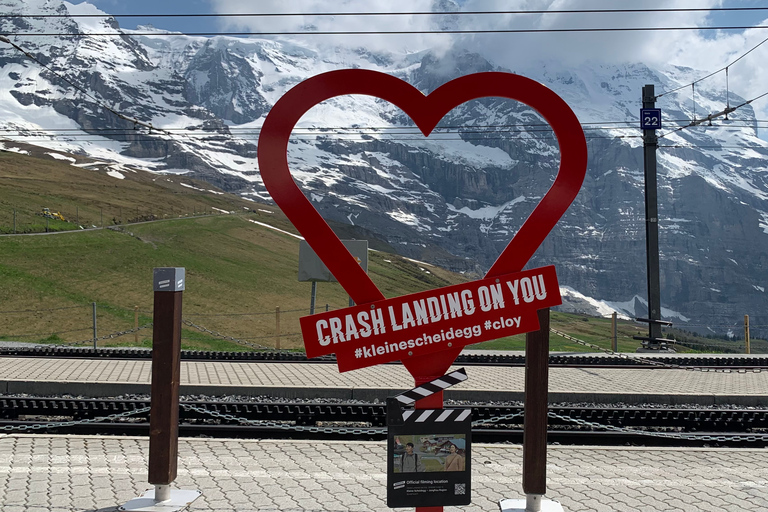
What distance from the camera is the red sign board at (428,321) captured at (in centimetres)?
535

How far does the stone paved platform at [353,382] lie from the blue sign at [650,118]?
8.56 metres

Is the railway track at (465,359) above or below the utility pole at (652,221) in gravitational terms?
below

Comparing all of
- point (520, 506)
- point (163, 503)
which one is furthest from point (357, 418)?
point (520, 506)

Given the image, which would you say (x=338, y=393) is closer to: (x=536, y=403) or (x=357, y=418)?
(x=357, y=418)

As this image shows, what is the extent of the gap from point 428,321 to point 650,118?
17.4m

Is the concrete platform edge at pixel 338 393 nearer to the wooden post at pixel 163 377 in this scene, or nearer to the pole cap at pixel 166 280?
the wooden post at pixel 163 377

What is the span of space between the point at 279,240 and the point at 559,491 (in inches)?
2562

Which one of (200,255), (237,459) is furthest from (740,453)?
(200,255)

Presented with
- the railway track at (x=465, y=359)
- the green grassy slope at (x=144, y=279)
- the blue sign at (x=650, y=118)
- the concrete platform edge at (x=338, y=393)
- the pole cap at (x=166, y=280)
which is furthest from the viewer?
the green grassy slope at (x=144, y=279)

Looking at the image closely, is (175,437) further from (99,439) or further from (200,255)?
(200,255)

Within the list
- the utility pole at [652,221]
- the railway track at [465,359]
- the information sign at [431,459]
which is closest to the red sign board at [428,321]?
the information sign at [431,459]

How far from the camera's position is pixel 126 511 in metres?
5.70

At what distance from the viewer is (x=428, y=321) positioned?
Answer: 5363 mm

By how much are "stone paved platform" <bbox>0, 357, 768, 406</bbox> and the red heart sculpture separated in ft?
18.1
